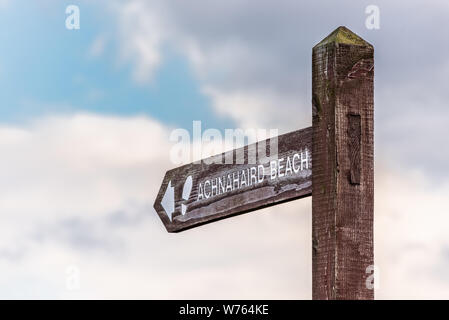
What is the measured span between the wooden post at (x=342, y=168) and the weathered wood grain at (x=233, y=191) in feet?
0.65

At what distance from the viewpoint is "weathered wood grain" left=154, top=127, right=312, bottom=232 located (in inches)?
202

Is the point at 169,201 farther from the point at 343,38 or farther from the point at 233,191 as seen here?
the point at 343,38

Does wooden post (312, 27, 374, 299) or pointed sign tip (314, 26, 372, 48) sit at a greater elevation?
pointed sign tip (314, 26, 372, 48)

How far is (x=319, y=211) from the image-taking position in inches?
190

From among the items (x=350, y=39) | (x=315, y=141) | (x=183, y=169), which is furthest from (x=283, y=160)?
(x=183, y=169)

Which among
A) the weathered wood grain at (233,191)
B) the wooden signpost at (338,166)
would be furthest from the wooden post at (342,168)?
the weathered wood grain at (233,191)

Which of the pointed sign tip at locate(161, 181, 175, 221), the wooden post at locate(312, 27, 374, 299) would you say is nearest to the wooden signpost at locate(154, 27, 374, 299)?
the wooden post at locate(312, 27, 374, 299)

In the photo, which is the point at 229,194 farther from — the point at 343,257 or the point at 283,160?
the point at 343,257

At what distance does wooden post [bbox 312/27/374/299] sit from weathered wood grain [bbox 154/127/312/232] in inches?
7.8

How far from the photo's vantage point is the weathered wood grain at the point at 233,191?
5.13m

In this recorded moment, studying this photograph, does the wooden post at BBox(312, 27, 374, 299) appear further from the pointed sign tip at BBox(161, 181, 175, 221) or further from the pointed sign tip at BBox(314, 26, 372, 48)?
the pointed sign tip at BBox(161, 181, 175, 221)
